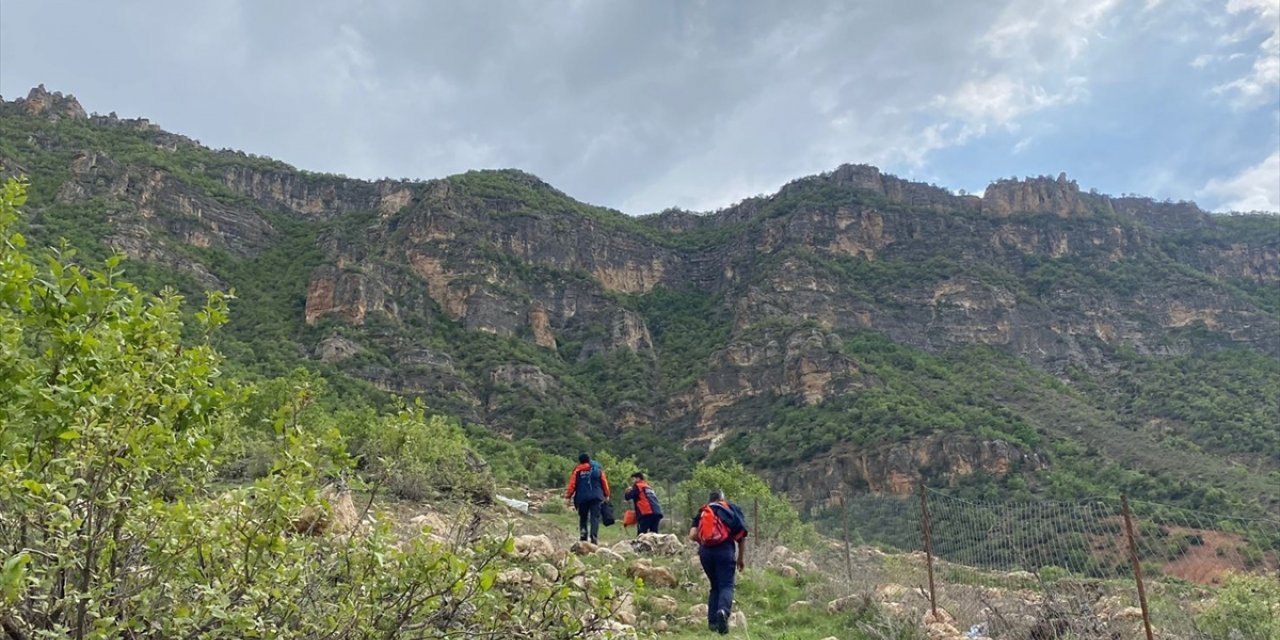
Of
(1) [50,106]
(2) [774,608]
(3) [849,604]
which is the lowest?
(2) [774,608]

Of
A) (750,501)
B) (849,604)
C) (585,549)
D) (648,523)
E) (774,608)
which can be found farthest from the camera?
(750,501)

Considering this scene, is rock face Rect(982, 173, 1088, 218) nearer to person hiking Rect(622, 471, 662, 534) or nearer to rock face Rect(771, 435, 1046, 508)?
rock face Rect(771, 435, 1046, 508)

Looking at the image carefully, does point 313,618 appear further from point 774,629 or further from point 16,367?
point 774,629

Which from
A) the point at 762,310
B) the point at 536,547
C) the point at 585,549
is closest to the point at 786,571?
the point at 585,549

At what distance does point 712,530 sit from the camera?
23.8 feet

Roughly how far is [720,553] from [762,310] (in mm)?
78255

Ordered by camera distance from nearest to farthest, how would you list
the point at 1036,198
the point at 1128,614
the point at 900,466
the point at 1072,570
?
the point at 1128,614 < the point at 1072,570 < the point at 900,466 < the point at 1036,198

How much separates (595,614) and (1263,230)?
452 ft

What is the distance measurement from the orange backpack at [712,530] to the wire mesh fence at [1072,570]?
2.33 metres

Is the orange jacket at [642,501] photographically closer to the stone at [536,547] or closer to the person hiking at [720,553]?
the stone at [536,547]

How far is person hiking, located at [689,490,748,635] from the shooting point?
23.6 ft

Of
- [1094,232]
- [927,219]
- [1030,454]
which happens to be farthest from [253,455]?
[1094,232]

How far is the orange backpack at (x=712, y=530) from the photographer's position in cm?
723

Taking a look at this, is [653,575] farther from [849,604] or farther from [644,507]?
[644,507]
